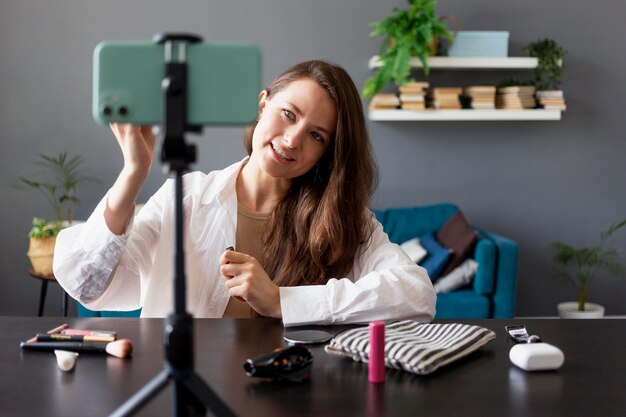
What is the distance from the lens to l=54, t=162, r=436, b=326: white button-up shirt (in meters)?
1.53

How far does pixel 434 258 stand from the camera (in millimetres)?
3930

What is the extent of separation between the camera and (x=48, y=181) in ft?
14.4

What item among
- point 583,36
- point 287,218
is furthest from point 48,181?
point 583,36

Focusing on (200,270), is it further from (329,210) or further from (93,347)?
(93,347)

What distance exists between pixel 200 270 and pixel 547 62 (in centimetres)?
318

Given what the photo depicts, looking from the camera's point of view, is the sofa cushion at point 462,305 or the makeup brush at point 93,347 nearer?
the makeup brush at point 93,347

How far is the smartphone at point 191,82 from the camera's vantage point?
874mm

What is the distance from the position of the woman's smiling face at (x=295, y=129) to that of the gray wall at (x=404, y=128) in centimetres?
261

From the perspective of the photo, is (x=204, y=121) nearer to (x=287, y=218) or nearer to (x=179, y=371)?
(x=179, y=371)

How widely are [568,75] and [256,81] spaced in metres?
4.10

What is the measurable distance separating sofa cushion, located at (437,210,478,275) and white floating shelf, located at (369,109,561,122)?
548mm

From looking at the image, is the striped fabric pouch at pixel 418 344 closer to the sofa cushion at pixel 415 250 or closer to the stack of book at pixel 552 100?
the sofa cushion at pixel 415 250

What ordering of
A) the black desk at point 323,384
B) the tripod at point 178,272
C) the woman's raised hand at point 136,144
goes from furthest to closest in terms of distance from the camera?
the woman's raised hand at point 136,144 → the black desk at point 323,384 → the tripod at point 178,272

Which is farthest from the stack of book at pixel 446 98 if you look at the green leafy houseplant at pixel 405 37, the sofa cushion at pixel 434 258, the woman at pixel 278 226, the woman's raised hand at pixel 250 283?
the woman's raised hand at pixel 250 283
